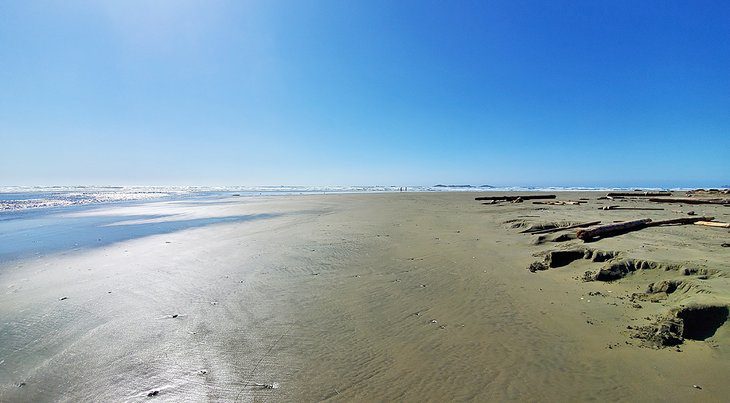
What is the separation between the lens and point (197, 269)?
8.01 m

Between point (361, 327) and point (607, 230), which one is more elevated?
point (607, 230)

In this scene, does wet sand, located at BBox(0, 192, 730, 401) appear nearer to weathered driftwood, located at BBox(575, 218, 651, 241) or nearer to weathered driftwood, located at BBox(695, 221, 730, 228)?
weathered driftwood, located at BBox(575, 218, 651, 241)

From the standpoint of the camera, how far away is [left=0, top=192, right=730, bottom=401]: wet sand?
132 inches

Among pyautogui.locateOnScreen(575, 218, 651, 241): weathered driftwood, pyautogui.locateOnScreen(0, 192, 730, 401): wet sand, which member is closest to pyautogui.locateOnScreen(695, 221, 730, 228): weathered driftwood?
pyautogui.locateOnScreen(0, 192, 730, 401): wet sand

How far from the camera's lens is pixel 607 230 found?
897cm

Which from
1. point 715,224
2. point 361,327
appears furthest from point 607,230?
point 361,327

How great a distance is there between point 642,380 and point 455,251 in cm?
589

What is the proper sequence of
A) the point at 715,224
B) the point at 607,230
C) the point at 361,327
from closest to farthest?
the point at 361,327 → the point at 607,230 → the point at 715,224

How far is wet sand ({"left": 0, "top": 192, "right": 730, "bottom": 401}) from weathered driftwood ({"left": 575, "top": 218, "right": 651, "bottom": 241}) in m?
0.39

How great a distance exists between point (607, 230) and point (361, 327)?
7.72 meters

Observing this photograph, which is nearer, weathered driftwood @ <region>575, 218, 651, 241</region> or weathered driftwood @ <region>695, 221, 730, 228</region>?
weathered driftwood @ <region>575, 218, 651, 241</region>

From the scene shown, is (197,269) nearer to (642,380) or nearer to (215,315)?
(215,315)

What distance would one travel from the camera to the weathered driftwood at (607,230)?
8.62 meters

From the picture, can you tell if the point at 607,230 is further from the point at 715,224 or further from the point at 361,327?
the point at 361,327
